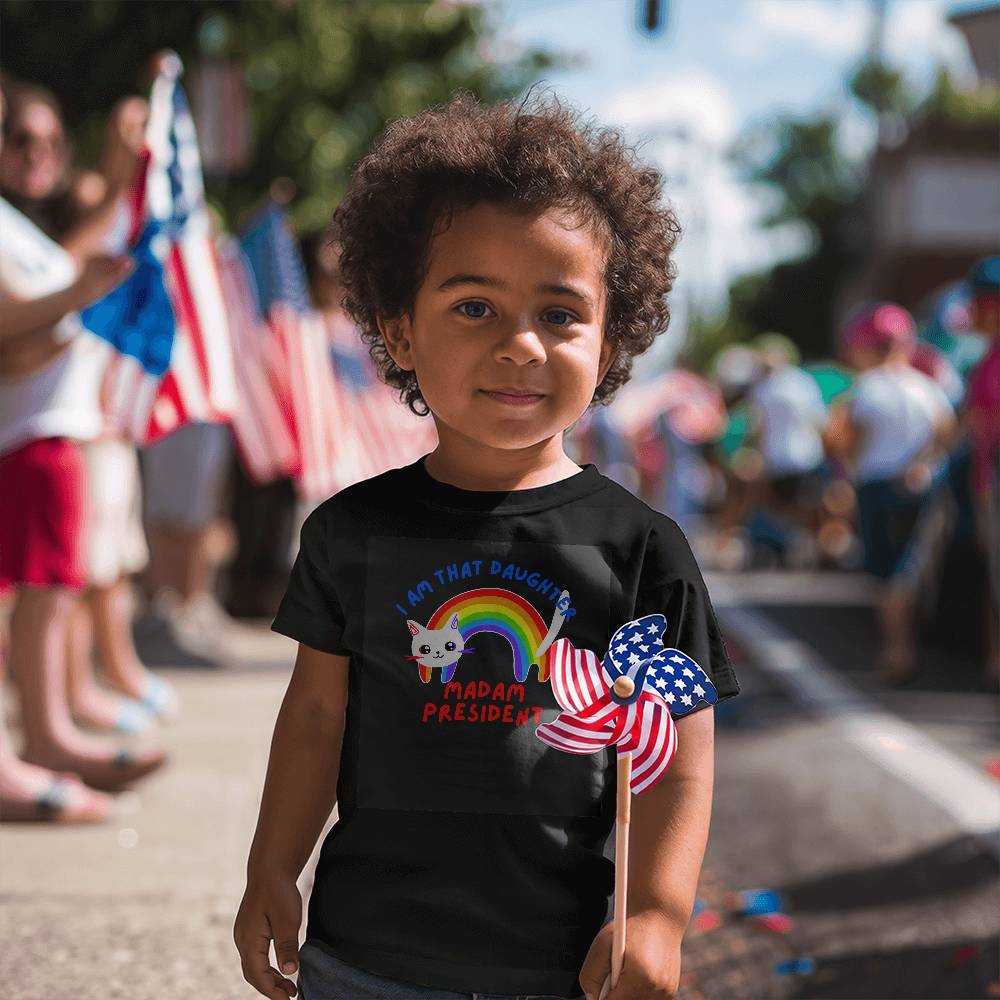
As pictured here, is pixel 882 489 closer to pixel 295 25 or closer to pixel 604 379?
pixel 604 379

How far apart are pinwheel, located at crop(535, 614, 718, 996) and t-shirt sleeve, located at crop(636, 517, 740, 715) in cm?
8

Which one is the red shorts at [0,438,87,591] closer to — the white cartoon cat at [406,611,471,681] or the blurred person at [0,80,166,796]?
the blurred person at [0,80,166,796]

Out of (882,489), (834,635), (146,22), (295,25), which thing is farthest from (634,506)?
(295,25)

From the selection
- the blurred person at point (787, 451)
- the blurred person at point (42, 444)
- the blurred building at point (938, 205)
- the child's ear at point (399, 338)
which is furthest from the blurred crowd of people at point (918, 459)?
the blurred building at point (938, 205)

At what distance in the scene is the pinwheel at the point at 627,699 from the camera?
179 cm

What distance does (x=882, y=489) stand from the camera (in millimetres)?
8266

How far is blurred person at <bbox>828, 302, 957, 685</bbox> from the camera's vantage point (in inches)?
320

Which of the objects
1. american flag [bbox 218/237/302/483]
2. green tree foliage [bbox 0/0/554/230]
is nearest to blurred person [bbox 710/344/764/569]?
green tree foliage [bbox 0/0/554/230]

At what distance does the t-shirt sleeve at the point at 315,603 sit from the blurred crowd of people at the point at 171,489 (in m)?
1.71

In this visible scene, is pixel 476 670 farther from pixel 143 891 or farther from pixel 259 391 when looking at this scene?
pixel 259 391

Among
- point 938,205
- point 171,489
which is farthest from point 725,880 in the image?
point 938,205

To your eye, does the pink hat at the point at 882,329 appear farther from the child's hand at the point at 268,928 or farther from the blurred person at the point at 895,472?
the child's hand at the point at 268,928

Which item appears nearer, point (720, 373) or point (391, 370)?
point (391, 370)

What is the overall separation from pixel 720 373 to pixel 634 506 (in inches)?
762
